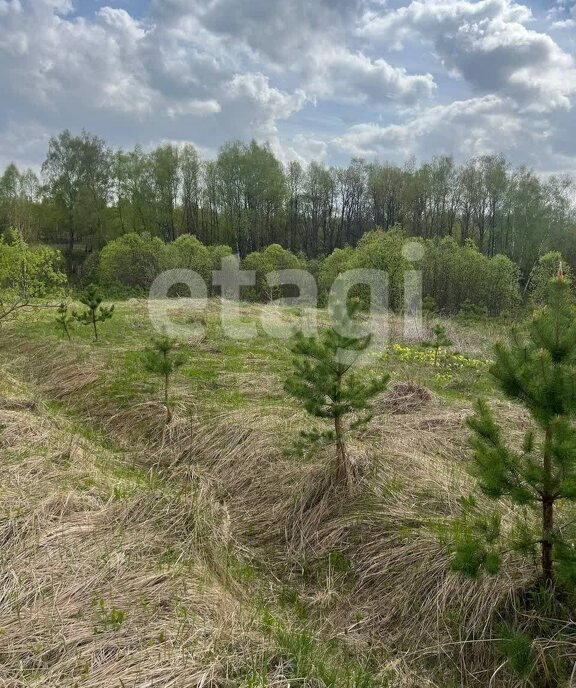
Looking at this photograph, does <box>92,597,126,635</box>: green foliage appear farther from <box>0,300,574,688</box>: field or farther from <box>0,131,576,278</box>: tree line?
<box>0,131,576,278</box>: tree line

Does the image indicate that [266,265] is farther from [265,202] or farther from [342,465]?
[342,465]

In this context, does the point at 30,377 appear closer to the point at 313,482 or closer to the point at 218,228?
the point at 313,482

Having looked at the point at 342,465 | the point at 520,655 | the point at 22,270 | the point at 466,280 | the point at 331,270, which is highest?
the point at 331,270

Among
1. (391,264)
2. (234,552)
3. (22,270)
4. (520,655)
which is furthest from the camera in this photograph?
(391,264)

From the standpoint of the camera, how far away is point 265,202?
1665 inches

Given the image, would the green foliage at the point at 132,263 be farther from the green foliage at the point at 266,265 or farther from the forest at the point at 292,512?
the forest at the point at 292,512

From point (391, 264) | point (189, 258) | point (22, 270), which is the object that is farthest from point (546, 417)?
point (189, 258)

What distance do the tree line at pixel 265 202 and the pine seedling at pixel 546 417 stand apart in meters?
36.1

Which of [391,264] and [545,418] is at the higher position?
[391,264]

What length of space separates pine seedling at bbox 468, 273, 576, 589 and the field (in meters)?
0.52

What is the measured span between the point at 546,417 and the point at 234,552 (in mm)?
2548

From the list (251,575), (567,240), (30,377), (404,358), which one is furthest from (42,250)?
(567,240)

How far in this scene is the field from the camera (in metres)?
2.41

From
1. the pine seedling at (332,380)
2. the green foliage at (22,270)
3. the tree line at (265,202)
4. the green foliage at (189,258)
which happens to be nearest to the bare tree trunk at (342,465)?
the pine seedling at (332,380)
